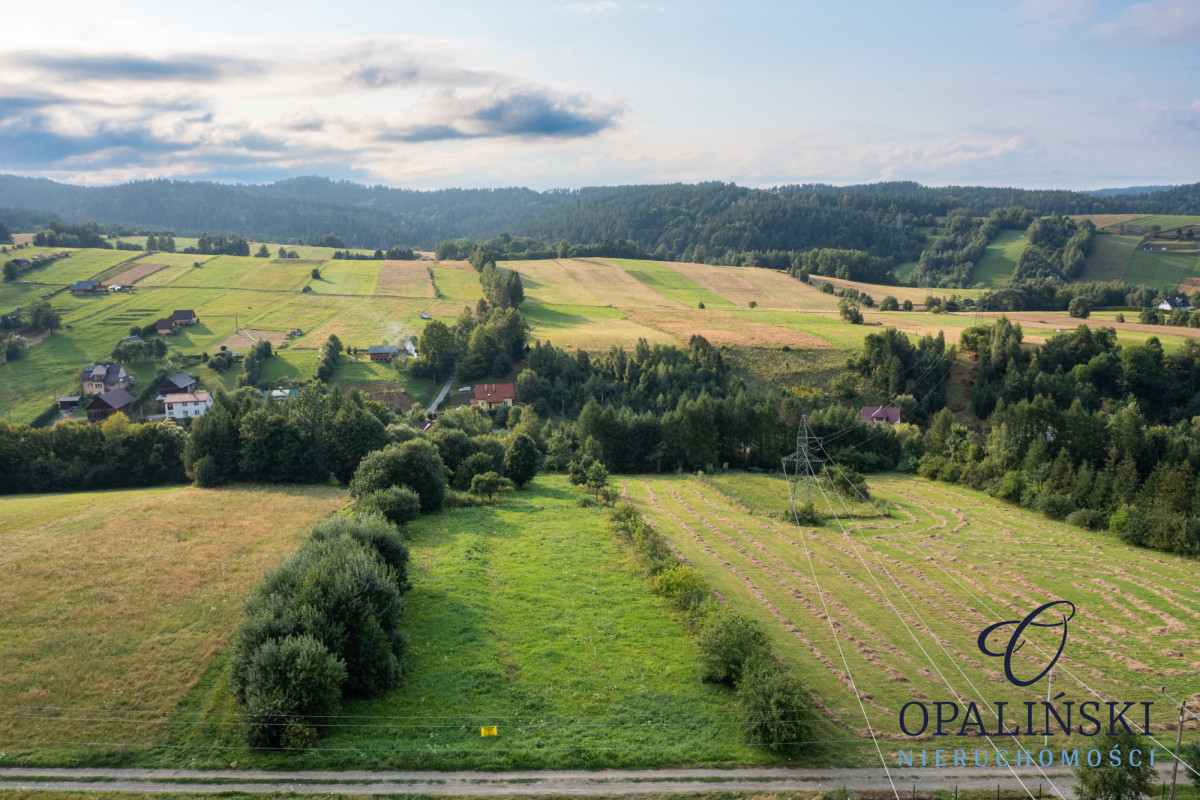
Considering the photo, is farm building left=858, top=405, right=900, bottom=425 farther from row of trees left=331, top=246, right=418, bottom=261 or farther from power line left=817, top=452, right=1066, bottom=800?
row of trees left=331, top=246, right=418, bottom=261

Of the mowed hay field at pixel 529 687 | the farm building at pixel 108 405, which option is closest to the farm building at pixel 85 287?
the farm building at pixel 108 405

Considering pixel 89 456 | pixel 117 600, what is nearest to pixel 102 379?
pixel 89 456

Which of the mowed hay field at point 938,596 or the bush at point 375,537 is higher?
the bush at point 375,537

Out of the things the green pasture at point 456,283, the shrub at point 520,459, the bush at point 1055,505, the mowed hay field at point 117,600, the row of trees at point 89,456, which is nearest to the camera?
the mowed hay field at point 117,600

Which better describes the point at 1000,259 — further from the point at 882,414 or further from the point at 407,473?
the point at 407,473

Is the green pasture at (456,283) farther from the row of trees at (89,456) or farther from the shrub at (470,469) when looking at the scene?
the shrub at (470,469)

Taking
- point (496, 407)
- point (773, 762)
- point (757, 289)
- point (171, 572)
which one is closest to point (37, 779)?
point (171, 572)
